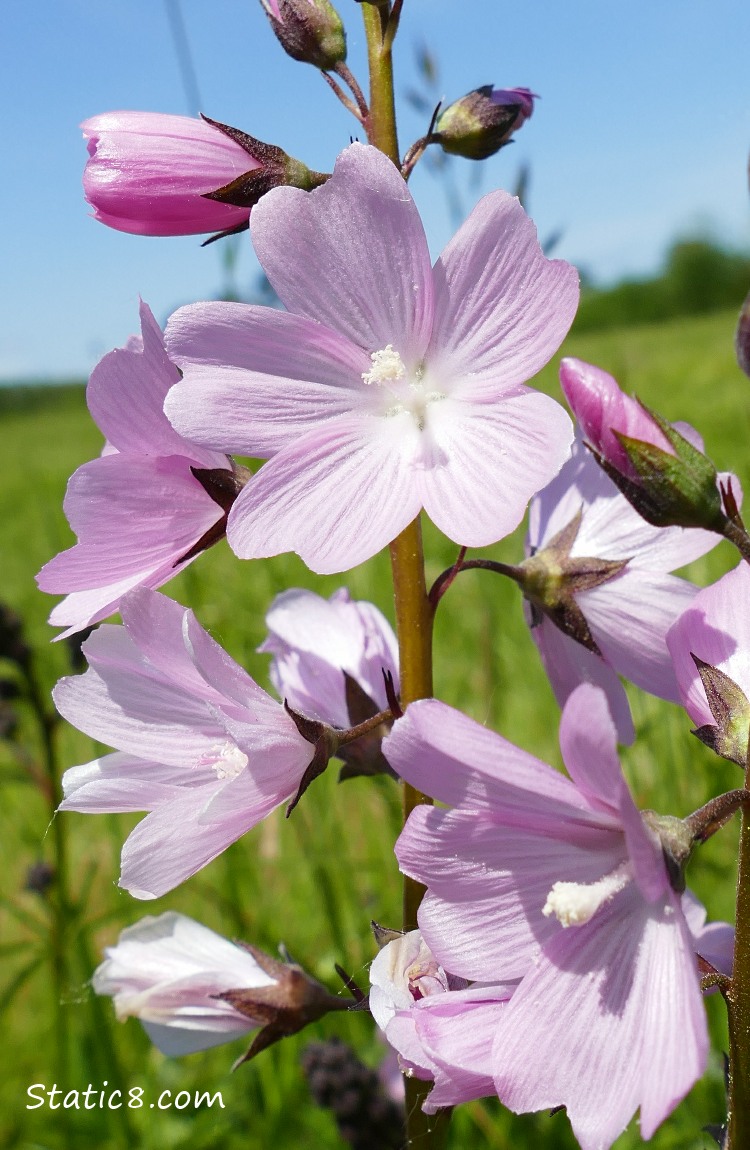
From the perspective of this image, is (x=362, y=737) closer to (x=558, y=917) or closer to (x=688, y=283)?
(x=558, y=917)

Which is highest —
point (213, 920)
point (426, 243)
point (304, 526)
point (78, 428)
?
point (426, 243)

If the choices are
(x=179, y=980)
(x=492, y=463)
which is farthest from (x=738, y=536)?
(x=179, y=980)

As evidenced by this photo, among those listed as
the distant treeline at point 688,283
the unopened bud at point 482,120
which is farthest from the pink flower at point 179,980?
the distant treeline at point 688,283

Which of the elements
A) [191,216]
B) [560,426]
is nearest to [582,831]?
[560,426]

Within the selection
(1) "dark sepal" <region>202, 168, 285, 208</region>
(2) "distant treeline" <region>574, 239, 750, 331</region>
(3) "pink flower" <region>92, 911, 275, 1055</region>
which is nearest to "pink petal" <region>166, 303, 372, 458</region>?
(1) "dark sepal" <region>202, 168, 285, 208</region>

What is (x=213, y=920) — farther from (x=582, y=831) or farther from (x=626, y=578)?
(x=582, y=831)

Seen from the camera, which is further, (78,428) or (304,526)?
(78,428)
